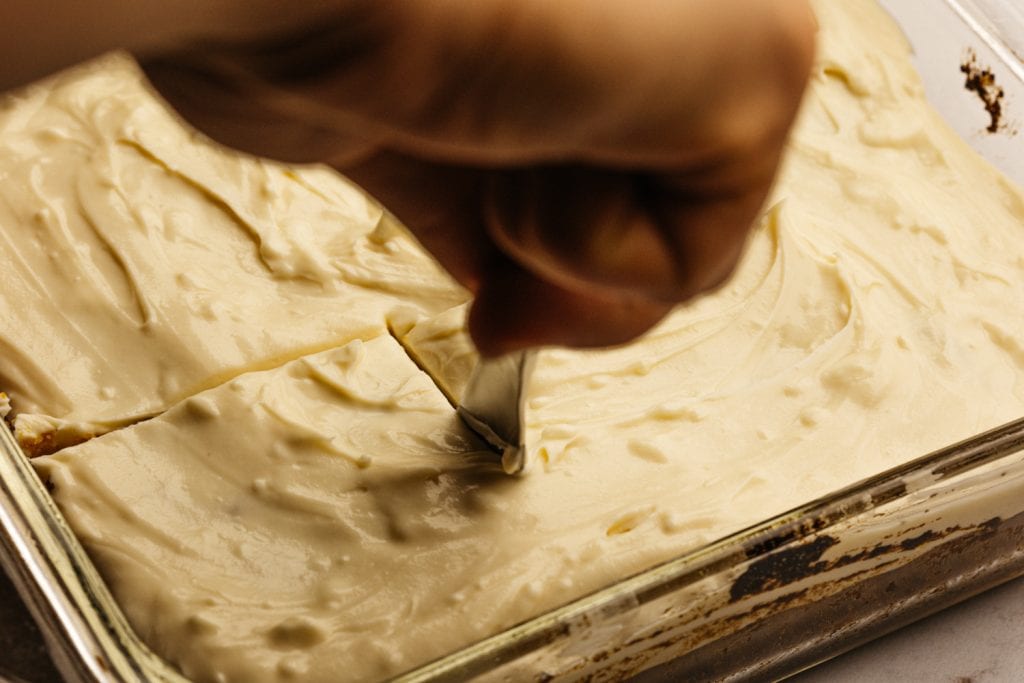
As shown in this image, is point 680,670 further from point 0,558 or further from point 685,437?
point 0,558

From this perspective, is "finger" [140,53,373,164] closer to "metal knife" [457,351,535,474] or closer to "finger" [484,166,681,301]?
"finger" [484,166,681,301]

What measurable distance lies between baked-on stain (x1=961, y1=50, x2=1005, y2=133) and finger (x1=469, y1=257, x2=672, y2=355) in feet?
2.91

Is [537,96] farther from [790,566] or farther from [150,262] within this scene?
[150,262]

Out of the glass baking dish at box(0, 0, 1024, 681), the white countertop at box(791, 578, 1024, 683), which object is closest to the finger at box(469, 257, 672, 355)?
the glass baking dish at box(0, 0, 1024, 681)

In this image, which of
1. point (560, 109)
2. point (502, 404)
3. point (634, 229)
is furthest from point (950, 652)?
point (560, 109)

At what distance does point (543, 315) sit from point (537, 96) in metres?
0.31

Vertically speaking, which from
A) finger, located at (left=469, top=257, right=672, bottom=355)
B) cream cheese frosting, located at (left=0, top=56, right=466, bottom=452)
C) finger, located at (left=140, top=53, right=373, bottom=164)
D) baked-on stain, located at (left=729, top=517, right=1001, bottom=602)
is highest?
finger, located at (left=140, top=53, right=373, bottom=164)

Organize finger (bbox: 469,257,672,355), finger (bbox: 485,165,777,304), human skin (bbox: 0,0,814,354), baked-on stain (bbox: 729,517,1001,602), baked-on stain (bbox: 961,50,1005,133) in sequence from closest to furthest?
human skin (bbox: 0,0,814,354)
finger (bbox: 485,165,777,304)
finger (bbox: 469,257,672,355)
baked-on stain (bbox: 729,517,1001,602)
baked-on stain (bbox: 961,50,1005,133)

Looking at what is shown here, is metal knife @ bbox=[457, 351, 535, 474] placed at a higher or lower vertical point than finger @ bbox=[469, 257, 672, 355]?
lower

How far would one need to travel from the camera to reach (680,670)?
3.85ft

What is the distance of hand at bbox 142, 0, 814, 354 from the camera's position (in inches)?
26.4

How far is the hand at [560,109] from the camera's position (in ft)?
2.20

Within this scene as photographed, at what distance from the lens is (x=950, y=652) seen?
1.33m

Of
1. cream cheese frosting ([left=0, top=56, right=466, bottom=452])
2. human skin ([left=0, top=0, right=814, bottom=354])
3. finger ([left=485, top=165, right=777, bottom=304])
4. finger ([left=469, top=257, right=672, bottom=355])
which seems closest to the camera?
human skin ([left=0, top=0, right=814, bottom=354])
